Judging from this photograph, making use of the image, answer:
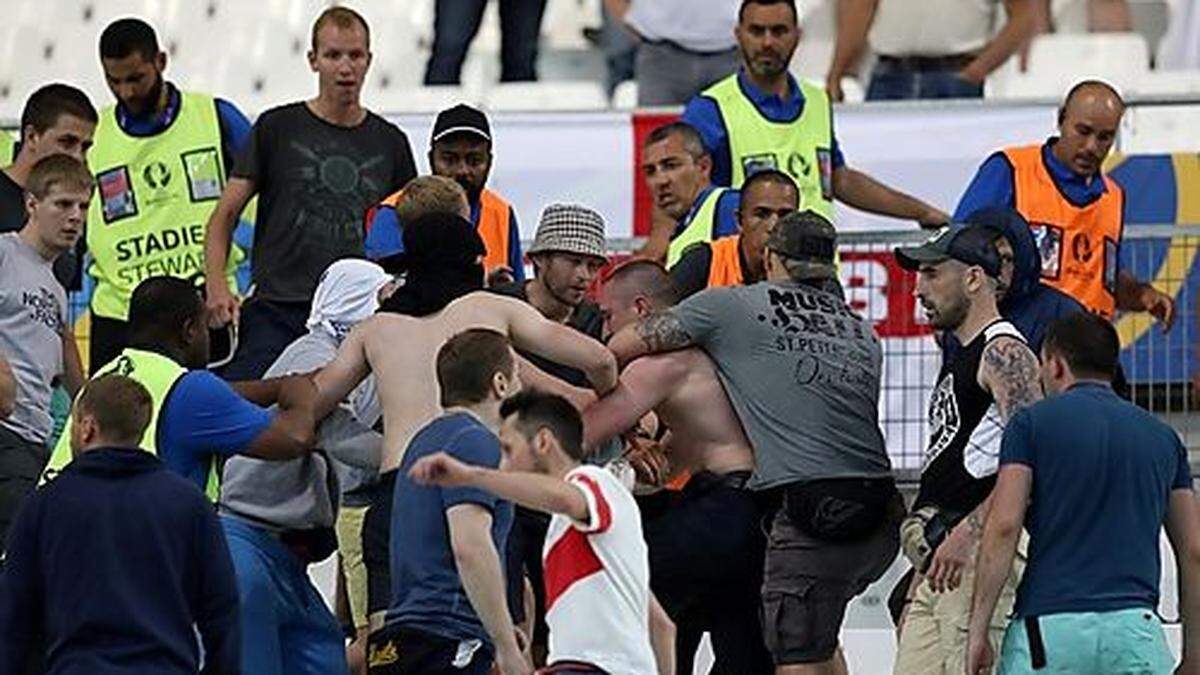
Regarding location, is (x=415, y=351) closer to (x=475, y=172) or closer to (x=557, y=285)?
(x=557, y=285)

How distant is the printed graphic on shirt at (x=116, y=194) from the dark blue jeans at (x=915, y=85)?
3.98 meters

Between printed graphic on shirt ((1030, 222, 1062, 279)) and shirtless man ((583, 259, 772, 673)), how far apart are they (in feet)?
5.14

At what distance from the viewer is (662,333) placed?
10859 millimetres

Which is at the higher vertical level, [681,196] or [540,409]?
[681,196]

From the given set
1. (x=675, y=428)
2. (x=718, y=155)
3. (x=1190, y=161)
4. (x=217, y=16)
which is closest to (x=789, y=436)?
(x=675, y=428)

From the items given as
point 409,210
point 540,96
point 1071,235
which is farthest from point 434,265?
point 540,96

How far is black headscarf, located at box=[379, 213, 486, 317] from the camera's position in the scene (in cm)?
1037

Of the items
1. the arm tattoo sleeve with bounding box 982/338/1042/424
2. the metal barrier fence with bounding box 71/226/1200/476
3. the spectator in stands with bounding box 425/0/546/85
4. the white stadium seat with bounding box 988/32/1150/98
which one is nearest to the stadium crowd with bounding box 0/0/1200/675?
the arm tattoo sleeve with bounding box 982/338/1042/424

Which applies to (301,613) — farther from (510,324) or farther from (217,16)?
(217,16)

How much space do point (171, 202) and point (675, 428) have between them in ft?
8.32

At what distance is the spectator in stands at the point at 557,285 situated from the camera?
11133 mm

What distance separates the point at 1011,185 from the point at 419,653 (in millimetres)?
3447

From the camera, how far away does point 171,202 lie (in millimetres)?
12719

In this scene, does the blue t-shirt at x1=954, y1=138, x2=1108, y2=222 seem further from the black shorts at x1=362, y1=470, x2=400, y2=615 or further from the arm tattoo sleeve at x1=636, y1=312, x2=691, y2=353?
the black shorts at x1=362, y1=470, x2=400, y2=615
